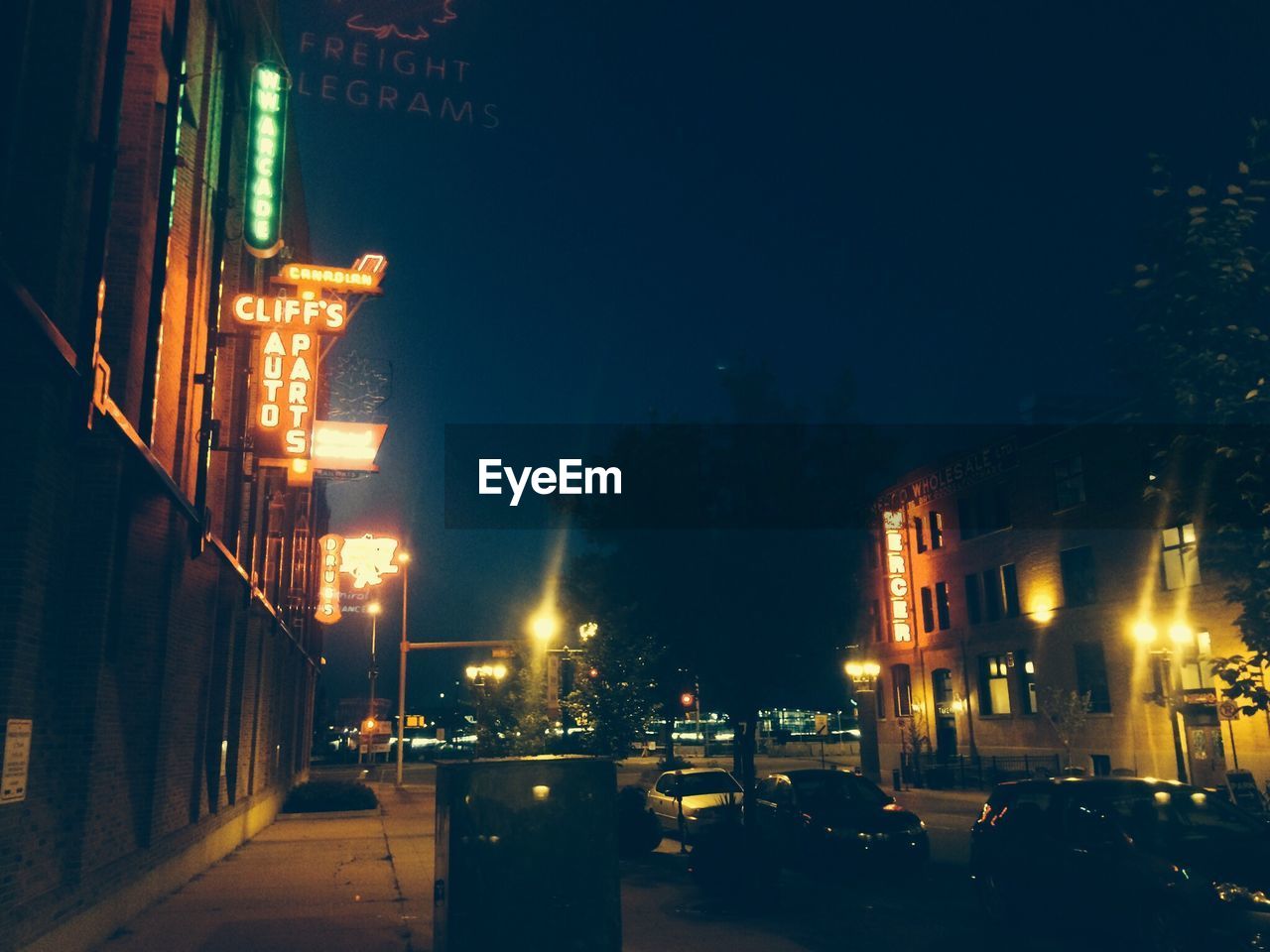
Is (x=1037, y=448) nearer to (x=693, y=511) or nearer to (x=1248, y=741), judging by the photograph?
(x=1248, y=741)

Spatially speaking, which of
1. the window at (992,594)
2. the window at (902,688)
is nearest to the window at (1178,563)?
the window at (992,594)

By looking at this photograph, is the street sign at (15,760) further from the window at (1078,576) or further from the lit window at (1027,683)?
the lit window at (1027,683)

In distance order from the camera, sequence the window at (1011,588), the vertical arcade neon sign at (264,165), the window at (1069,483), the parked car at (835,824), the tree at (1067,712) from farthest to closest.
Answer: the window at (1011,588) → the window at (1069,483) → the tree at (1067,712) → the vertical arcade neon sign at (264,165) → the parked car at (835,824)

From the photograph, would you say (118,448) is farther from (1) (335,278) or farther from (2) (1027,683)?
(2) (1027,683)

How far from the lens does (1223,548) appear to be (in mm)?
11219

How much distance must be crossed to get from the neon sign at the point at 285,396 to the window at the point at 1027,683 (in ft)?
91.2

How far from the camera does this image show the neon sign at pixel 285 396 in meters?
17.9

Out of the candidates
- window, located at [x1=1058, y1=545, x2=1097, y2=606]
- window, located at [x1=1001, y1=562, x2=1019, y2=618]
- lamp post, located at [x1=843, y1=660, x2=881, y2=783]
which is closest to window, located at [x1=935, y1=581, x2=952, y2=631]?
window, located at [x1=1001, y1=562, x2=1019, y2=618]

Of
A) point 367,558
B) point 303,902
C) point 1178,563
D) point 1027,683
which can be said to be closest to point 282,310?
point 303,902

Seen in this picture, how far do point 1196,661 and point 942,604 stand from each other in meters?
13.6

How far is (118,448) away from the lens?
10.8 m

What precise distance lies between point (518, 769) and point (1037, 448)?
3231 centimetres

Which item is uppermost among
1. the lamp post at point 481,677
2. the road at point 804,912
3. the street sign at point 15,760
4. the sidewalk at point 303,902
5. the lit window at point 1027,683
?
→ the lamp post at point 481,677

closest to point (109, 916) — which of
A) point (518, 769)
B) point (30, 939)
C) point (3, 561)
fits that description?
point (30, 939)
